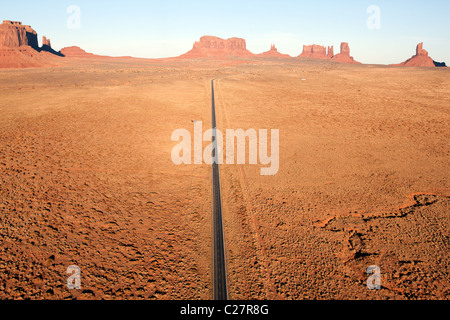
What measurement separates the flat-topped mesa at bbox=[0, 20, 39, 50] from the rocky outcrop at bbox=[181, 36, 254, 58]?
98807mm

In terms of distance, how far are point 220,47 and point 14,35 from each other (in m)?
129

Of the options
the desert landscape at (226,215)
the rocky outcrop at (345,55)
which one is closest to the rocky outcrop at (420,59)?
the rocky outcrop at (345,55)

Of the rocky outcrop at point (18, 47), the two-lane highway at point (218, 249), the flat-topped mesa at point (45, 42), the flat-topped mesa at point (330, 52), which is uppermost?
the flat-topped mesa at point (330, 52)

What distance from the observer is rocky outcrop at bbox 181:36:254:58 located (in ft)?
583

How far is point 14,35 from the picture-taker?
263 feet

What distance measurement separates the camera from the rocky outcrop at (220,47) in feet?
583

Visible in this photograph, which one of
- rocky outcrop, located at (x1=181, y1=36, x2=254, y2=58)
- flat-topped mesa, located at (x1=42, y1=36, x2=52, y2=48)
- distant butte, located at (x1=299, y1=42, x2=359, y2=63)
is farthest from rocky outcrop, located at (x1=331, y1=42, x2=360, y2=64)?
flat-topped mesa, located at (x1=42, y1=36, x2=52, y2=48)

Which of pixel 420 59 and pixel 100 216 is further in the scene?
pixel 420 59

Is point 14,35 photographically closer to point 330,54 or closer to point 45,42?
point 45,42

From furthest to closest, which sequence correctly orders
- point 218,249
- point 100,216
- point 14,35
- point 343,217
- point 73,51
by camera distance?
point 73,51, point 14,35, point 343,217, point 100,216, point 218,249

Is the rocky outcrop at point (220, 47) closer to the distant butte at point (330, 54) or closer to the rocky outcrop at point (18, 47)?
the distant butte at point (330, 54)

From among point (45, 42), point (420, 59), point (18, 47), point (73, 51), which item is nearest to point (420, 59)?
point (420, 59)

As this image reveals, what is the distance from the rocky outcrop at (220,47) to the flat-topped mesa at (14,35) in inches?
3890
